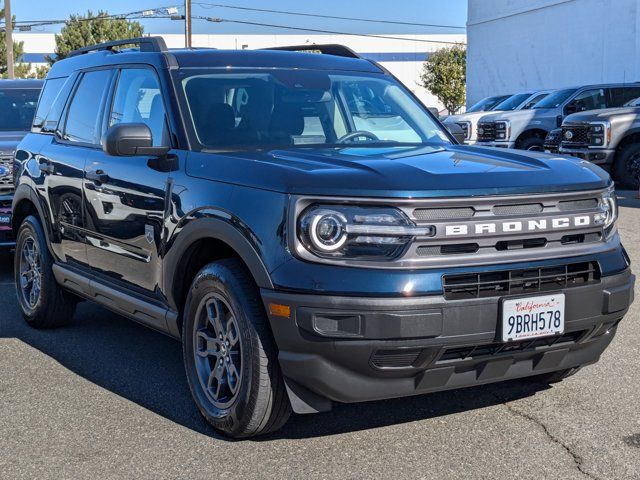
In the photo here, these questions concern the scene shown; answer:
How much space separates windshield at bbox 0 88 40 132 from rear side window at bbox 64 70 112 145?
4.49m

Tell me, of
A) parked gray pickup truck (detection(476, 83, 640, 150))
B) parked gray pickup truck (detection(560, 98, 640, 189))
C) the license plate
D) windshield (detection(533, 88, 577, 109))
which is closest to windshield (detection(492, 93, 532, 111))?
parked gray pickup truck (detection(476, 83, 640, 150))

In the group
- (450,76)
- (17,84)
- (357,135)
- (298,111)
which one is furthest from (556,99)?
(450,76)

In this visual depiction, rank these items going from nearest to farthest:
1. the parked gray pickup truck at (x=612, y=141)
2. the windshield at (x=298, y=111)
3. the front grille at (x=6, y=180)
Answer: the windshield at (x=298, y=111) → the front grille at (x=6, y=180) → the parked gray pickup truck at (x=612, y=141)

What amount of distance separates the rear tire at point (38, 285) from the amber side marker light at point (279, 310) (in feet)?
9.62

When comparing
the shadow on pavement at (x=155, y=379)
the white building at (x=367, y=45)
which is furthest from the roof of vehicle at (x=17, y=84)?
the white building at (x=367, y=45)

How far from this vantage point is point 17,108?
34.8 feet

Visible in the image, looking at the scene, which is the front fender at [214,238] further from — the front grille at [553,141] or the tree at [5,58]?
the tree at [5,58]

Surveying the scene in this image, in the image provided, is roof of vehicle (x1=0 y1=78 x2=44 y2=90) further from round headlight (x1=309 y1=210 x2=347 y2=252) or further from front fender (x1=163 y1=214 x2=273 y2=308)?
round headlight (x1=309 y1=210 x2=347 y2=252)

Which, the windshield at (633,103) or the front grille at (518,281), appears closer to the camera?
the front grille at (518,281)

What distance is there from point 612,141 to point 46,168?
11.6 meters

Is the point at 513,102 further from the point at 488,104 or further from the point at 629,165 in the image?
the point at 629,165

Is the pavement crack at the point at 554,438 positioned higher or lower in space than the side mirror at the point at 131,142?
lower

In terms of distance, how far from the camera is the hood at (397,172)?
12.4ft

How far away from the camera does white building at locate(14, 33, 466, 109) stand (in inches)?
2817
